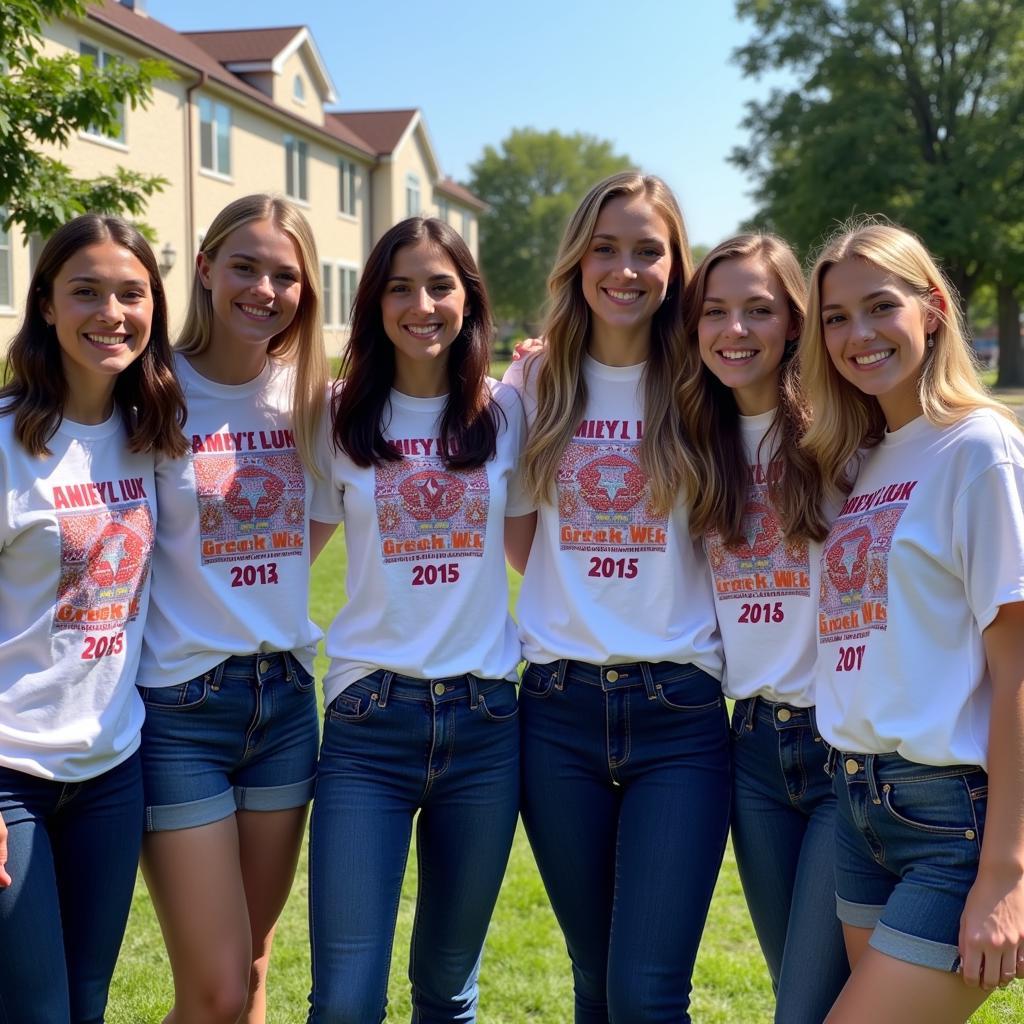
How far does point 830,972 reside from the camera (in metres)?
2.87

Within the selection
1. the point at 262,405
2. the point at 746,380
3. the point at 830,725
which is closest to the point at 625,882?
the point at 830,725

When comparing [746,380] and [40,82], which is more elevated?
[40,82]

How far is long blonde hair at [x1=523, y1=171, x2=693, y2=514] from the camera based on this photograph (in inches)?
129

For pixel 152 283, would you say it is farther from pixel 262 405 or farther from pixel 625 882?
pixel 625 882

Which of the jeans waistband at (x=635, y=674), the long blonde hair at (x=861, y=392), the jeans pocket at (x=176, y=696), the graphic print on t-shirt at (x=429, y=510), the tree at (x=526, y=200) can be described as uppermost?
the tree at (x=526, y=200)

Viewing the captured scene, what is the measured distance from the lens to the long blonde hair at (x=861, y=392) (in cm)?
275

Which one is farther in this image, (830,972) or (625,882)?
→ (625,882)

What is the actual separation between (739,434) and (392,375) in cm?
108

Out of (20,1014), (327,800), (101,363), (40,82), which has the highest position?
(40,82)

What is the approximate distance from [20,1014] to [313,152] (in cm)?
3204

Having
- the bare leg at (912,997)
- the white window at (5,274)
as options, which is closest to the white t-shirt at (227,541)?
the bare leg at (912,997)

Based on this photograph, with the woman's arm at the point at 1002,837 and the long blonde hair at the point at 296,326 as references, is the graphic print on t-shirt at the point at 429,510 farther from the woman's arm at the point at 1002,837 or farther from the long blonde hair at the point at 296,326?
the woman's arm at the point at 1002,837

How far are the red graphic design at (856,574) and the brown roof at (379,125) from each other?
36.1 metres

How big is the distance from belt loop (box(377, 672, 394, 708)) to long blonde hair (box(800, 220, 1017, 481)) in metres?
1.32
